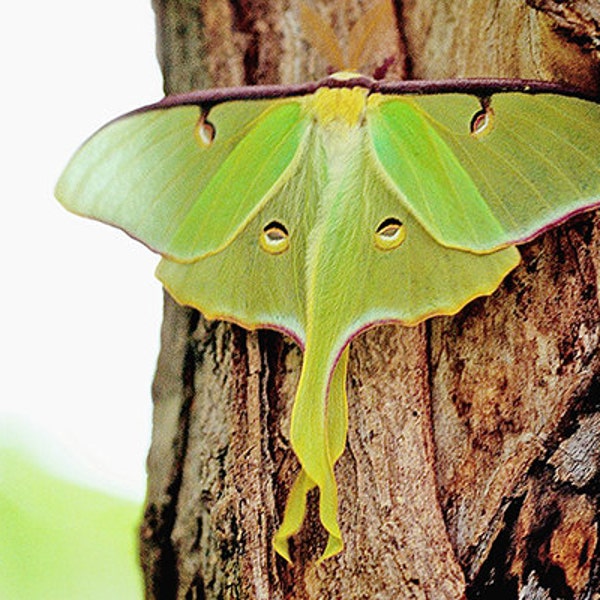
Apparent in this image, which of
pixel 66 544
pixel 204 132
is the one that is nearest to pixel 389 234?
pixel 204 132

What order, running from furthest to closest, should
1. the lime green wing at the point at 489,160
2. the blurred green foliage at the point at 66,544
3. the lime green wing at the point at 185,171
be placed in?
the blurred green foliage at the point at 66,544 < the lime green wing at the point at 185,171 < the lime green wing at the point at 489,160

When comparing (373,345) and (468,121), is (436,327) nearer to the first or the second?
(373,345)

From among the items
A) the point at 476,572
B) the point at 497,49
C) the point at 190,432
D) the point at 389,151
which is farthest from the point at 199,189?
the point at 476,572

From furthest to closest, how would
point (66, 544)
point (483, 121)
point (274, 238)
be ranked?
point (66, 544) → point (274, 238) → point (483, 121)

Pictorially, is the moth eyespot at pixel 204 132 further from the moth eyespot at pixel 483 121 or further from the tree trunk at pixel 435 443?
the moth eyespot at pixel 483 121

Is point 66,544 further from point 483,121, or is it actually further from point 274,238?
point 483,121

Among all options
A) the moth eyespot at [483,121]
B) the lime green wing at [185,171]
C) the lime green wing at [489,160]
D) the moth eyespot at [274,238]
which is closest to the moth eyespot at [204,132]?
the lime green wing at [185,171]

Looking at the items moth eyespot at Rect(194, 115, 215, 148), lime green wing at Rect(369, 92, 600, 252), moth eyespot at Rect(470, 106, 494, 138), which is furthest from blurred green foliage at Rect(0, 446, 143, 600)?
moth eyespot at Rect(470, 106, 494, 138)
